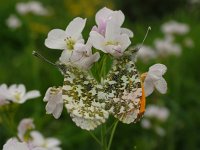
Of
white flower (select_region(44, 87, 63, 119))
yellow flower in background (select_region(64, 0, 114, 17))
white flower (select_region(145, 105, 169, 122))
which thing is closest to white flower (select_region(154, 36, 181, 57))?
white flower (select_region(145, 105, 169, 122))

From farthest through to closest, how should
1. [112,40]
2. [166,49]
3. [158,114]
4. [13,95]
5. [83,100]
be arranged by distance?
[166,49] → [158,114] → [13,95] → [112,40] → [83,100]

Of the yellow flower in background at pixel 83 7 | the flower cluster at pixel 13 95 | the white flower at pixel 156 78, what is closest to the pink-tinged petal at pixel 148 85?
the white flower at pixel 156 78

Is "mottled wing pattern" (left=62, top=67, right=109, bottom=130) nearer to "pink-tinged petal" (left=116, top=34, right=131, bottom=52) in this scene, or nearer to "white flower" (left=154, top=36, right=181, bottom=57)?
"pink-tinged petal" (left=116, top=34, right=131, bottom=52)

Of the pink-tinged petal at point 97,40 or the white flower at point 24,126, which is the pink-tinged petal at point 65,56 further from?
the white flower at point 24,126

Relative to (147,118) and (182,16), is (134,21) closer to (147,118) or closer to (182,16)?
(182,16)

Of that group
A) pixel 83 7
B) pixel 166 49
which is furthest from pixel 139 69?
pixel 83 7

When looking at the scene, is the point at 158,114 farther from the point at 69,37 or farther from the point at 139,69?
the point at 69,37
